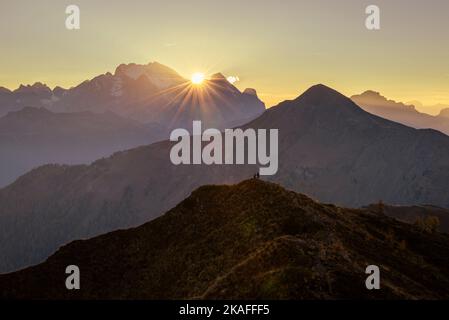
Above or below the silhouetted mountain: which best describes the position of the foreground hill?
below

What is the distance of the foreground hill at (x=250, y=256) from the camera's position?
3234cm

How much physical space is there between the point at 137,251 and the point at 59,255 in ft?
27.7

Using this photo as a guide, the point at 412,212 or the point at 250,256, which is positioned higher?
the point at 412,212

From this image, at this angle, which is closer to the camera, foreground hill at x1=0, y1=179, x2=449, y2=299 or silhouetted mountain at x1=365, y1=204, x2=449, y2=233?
foreground hill at x1=0, y1=179, x2=449, y2=299

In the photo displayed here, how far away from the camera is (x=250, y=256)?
3784 centimetres

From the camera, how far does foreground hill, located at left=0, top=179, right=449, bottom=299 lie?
32.3 meters

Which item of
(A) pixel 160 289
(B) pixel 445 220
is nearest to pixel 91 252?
(A) pixel 160 289

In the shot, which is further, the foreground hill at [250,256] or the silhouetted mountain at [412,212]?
the silhouetted mountain at [412,212]

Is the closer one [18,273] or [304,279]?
[304,279]

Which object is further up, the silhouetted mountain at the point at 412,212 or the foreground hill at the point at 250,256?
the silhouetted mountain at the point at 412,212

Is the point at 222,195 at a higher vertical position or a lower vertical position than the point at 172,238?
higher

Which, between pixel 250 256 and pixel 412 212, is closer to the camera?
pixel 250 256
